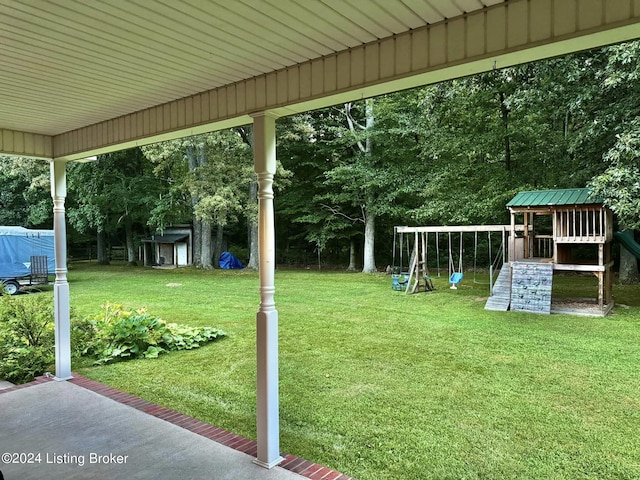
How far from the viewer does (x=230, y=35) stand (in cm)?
218

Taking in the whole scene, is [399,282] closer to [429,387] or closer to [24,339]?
[429,387]

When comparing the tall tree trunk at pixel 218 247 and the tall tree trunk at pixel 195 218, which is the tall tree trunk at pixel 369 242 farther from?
the tall tree trunk at pixel 218 247

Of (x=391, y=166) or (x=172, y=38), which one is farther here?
(x=391, y=166)

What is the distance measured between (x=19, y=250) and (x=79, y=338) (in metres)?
9.05

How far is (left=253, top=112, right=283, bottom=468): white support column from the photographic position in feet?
9.06

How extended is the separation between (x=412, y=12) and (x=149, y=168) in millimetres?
21097

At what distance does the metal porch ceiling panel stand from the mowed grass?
101 inches

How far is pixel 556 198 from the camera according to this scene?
871cm

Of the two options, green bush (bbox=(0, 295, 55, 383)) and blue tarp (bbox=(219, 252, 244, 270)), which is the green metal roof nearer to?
green bush (bbox=(0, 295, 55, 383))

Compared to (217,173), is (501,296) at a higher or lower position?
lower

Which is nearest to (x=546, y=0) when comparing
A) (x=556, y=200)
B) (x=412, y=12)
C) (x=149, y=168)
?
(x=412, y=12)

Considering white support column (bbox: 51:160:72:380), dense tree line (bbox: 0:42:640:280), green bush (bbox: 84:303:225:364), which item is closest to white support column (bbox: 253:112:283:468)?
white support column (bbox: 51:160:72:380)

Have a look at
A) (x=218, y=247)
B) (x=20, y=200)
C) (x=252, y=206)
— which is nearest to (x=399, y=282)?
(x=252, y=206)

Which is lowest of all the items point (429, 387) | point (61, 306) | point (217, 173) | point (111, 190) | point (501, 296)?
point (429, 387)
